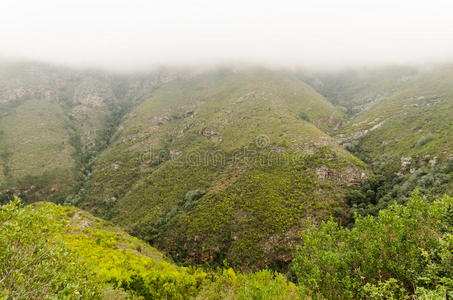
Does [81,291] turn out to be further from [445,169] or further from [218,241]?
[445,169]

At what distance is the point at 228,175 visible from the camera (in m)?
59.4

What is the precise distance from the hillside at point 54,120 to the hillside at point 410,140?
4485 inches

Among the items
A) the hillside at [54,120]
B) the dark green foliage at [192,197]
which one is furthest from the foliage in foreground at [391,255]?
the hillside at [54,120]

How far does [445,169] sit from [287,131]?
4107cm

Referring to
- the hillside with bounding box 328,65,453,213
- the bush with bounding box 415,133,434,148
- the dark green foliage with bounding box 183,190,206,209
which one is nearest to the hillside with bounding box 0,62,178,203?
the dark green foliage with bounding box 183,190,206,209

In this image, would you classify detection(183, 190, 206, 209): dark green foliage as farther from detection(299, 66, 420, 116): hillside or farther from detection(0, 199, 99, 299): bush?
detection(299, 66, 420, 116): hillside

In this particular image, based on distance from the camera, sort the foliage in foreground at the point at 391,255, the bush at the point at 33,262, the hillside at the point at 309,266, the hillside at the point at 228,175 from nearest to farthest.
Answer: the bush at the point at 33,262
the hillside at the point at 309,266
the foliage in foreground at the point at 391,255
the hillside at the point at 228,175

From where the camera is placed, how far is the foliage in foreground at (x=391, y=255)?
10.3 metres

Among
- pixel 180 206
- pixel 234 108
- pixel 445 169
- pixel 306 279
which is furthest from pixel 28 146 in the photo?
pixel 445 169

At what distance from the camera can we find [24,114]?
10375 cm

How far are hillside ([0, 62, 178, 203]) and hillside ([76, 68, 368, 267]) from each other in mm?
14869

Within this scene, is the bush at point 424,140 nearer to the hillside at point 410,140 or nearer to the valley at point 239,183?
the hillside at point 410,140

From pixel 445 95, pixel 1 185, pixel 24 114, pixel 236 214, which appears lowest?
pixel 1 185

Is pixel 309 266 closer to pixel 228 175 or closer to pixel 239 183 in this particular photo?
pixel 239 183
